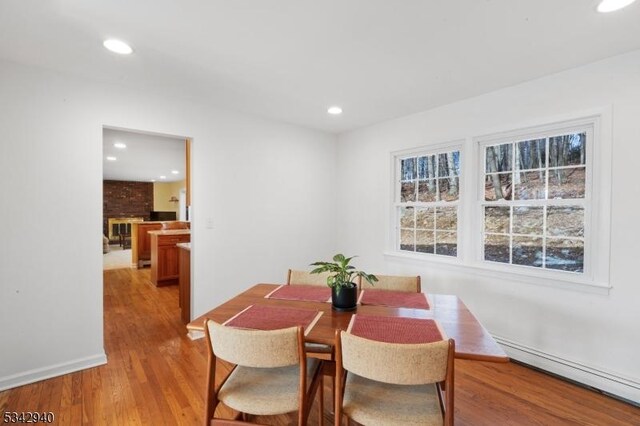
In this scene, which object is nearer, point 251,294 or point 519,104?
point 251,294

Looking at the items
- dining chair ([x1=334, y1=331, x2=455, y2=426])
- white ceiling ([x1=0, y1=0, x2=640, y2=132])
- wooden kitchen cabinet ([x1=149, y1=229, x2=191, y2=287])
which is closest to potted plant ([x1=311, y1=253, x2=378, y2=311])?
dining chair ([x1=334, y1=331, x2=455, y2=426])

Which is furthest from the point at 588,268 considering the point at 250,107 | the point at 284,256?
the point at 250,107

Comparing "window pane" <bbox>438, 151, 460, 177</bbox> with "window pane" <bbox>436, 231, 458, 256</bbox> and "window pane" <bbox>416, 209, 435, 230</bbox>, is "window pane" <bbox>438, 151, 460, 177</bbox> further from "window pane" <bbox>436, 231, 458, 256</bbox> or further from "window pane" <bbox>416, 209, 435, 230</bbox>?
"window pane" <bbox>436, 231, 458, 256</bbox>

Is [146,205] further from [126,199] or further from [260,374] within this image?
[260,374]

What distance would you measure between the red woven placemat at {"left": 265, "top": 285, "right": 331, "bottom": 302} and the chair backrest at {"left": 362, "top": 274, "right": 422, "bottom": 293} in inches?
16.6

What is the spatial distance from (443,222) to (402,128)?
1180mm

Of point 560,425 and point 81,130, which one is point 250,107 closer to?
point 81,130

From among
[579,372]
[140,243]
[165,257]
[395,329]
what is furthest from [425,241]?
[140,243]

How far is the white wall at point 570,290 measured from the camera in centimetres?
210

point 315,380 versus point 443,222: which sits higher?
point 443,222

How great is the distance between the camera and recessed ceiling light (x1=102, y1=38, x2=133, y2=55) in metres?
1.96

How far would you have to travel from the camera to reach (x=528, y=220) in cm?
268

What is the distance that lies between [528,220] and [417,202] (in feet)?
3.73

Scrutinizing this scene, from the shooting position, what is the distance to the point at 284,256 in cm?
388
